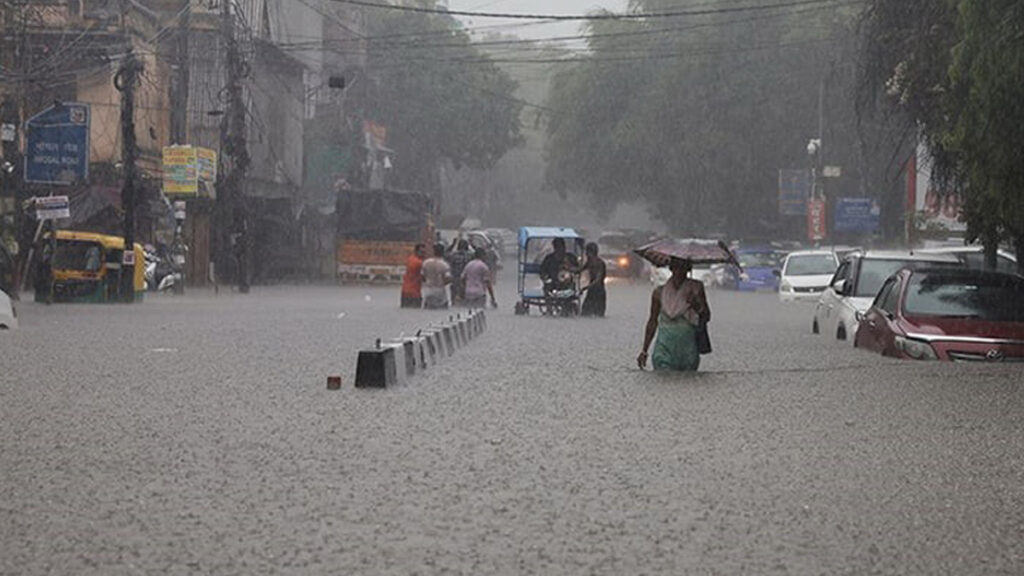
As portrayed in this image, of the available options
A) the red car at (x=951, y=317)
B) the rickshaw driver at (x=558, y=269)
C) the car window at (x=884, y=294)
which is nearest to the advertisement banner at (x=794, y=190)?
the rickshaw driver at (x=558, y=269)

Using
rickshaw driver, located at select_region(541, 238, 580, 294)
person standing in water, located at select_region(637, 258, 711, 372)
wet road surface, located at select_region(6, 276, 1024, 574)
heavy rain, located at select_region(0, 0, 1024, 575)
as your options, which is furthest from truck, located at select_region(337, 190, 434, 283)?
person standing in water, located at select_region(637, 258, 711, 372)

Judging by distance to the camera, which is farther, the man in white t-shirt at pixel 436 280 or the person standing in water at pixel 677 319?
the man in white t-shirt at pixel 436 280

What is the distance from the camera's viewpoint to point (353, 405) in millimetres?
15984

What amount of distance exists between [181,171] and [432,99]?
139 ft

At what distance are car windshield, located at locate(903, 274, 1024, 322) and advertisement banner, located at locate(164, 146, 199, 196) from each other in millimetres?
33365

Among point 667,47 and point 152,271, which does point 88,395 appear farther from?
point 667,47

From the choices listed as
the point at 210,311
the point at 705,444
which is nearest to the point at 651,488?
the point at 705,444

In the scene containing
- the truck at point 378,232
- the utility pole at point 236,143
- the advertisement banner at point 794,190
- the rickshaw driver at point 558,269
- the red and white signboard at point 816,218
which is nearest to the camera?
the rickshaw driver at point 558,269

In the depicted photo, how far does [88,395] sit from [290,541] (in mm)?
8697

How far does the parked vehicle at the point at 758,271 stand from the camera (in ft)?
209

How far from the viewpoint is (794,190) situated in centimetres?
7225

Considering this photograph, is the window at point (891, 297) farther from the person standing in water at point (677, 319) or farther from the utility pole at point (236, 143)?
the utility pole at point (236, 143)

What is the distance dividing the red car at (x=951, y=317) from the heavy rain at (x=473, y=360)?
4cm

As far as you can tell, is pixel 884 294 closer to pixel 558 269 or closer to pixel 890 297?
pixel 890 297
